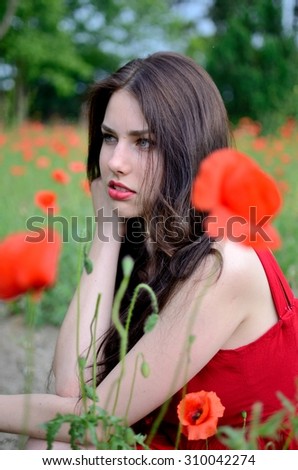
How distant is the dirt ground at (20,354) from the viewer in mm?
2777

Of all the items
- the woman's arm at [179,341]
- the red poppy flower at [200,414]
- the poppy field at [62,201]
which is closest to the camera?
the red poppy flower at [200,414]

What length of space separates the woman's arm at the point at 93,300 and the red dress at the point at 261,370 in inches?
11.0

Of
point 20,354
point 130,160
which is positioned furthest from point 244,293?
point 20,354

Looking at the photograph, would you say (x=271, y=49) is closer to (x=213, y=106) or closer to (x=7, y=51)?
(x=7, y=51)

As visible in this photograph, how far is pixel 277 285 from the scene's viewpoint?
1.57 metres

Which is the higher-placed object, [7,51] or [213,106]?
[7,51]

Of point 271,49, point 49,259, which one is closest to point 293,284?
point 49,259

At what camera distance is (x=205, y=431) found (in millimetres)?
1227

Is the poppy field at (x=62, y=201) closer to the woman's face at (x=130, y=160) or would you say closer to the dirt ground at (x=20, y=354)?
the dirt ground at (x=20, y=354)

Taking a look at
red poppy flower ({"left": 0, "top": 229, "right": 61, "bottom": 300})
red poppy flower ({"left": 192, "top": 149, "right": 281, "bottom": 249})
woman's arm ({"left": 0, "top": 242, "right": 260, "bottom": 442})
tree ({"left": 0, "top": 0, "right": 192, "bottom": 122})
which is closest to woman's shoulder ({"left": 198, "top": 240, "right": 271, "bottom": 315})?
woman's arm ({"left": 0, "top": 242, "right": 260, "bottom": 442})

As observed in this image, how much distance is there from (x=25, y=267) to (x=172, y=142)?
979 millimetres

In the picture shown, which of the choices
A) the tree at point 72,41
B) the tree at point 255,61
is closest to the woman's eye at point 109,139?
the tree at point 255,61

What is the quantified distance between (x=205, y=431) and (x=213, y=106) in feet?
2.75

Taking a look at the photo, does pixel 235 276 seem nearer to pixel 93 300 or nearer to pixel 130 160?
pixel 130 160
